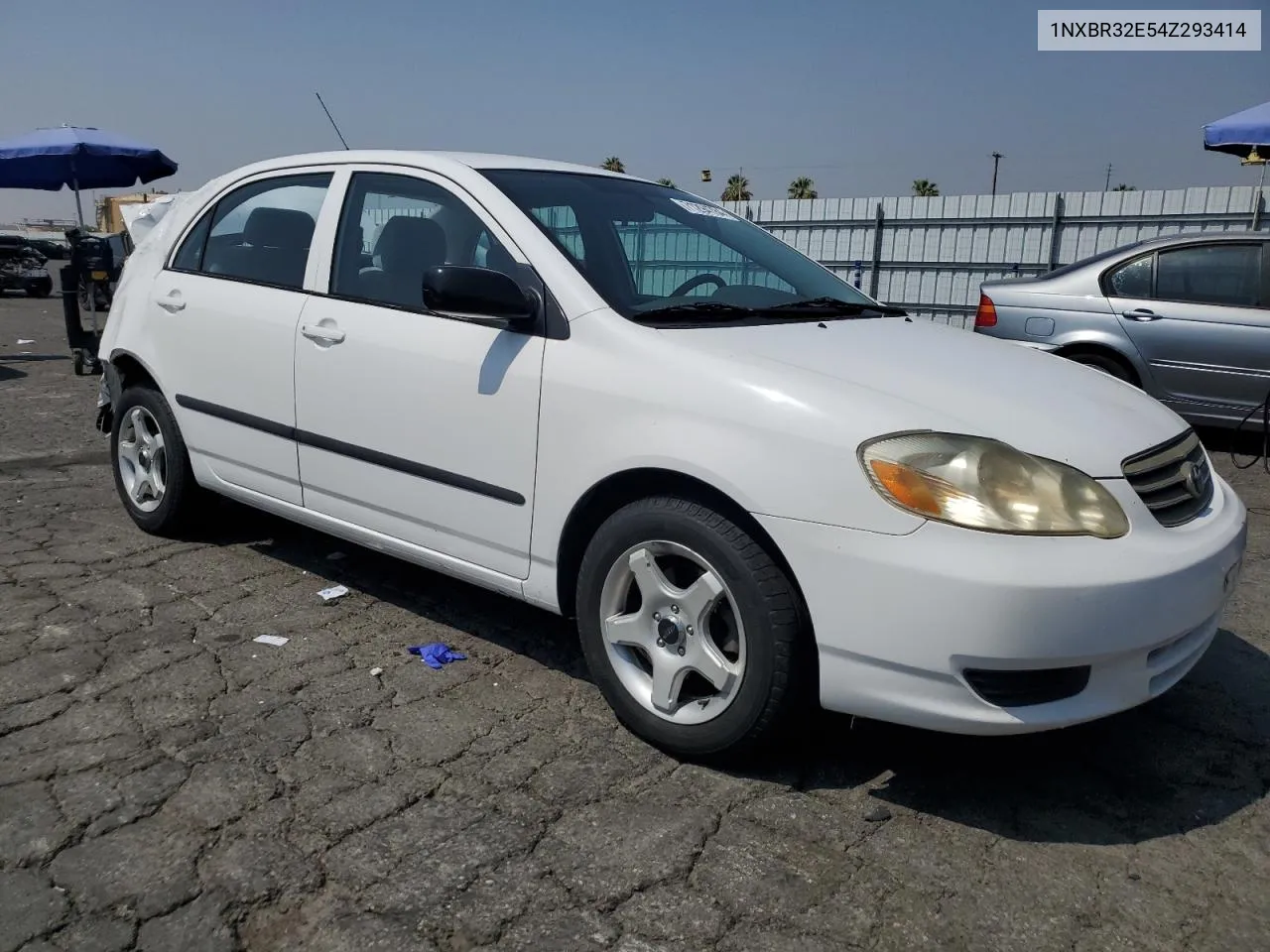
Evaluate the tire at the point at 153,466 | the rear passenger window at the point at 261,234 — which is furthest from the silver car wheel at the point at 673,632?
the tire at the point at 153,466

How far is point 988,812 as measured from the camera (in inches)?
101

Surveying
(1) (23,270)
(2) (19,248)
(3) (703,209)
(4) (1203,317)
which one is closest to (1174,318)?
(4) (1203,317)

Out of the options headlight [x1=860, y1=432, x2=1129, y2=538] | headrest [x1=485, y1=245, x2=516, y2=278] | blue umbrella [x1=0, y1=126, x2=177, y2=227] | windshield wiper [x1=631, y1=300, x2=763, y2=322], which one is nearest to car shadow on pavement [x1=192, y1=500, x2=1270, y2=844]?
headlight [x1=860, y1=432, x2=1129, y2=538]

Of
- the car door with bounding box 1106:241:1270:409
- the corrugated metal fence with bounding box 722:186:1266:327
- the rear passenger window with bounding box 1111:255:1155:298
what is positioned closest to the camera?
the car door with bounding box 1106:241:1270:409

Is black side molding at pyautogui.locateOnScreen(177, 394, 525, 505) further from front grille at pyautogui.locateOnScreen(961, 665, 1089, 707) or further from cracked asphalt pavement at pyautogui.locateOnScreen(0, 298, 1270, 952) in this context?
front grille at pyautogui.locateOnScreen(961, 665, 1089, 707)

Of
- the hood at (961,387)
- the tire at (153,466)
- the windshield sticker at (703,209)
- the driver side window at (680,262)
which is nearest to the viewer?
the hood at (961,387)

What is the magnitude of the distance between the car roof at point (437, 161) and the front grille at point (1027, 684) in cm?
226

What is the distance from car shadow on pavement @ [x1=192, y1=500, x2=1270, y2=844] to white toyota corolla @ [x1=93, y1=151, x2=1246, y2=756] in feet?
1.08

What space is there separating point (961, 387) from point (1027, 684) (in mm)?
781

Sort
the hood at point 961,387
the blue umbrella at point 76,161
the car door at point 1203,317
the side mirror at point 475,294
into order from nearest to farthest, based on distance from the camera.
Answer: the hood at point 961,387, the side mirror at point 475,294, the car door at point 1203,317, the blue umbrella at point 76,161

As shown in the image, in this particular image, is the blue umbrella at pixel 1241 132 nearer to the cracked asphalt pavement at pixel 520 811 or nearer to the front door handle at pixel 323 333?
the cracked asphalt pavement at pixel 520 811

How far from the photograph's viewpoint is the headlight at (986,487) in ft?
7.56

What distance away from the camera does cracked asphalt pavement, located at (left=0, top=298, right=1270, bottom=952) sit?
2.09 metres

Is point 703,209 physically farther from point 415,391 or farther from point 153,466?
point 153,466
